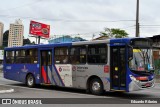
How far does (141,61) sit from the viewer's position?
1515 cm

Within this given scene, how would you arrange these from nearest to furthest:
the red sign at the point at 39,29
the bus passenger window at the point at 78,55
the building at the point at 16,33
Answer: the bus passenger window at the point at 78,55 → the red sign at the point at 39,29 → the building at the point at 16,33

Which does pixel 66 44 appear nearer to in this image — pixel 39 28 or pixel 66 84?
pixel 66 84

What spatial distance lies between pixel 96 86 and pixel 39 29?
46.6 m

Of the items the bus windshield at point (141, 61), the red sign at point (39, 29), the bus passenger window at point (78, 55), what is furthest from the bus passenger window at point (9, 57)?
the red sign at point (39, 29)

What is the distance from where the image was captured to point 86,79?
667 inches

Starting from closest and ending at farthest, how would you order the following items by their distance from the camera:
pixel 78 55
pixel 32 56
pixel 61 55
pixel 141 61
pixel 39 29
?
pixel 141 61, pixel 78 55, pixel 61 55, pixel 32 56, pixel 39 29

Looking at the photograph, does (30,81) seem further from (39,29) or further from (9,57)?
(39,29)

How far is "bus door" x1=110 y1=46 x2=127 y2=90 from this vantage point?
49.6ft

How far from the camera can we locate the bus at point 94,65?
49.2 ft

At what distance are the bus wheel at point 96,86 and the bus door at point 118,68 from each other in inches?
29.6

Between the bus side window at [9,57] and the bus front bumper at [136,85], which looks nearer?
the bus front bumper at [136,85]

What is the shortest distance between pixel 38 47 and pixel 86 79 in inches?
182

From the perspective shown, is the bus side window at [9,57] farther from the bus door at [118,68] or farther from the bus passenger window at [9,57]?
the bus door at [118,68]

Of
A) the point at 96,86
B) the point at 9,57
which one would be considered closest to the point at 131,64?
the point at 96,86
